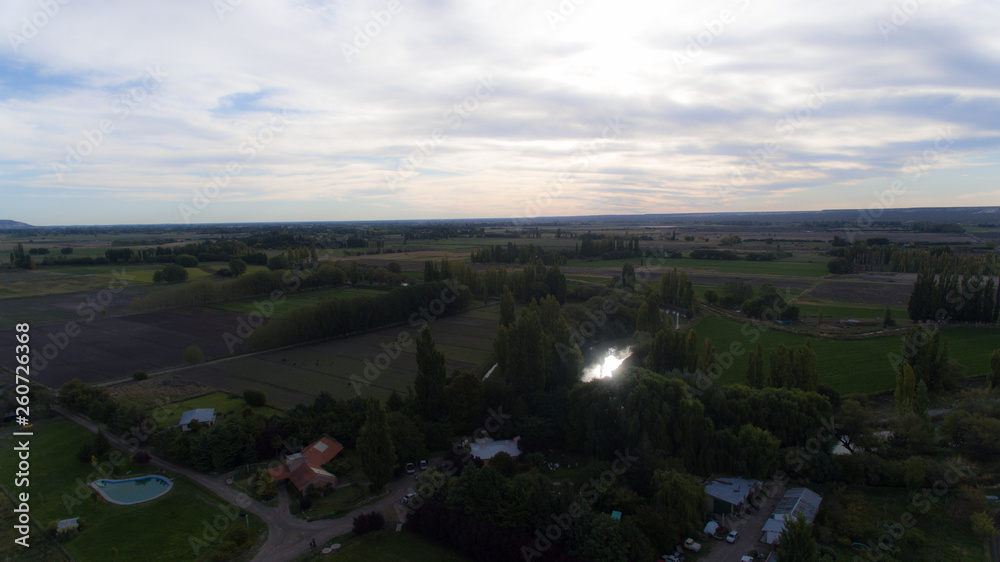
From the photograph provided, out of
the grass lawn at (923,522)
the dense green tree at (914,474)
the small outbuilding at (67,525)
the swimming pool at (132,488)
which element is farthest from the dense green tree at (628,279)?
the small outbuilding at (67,525)

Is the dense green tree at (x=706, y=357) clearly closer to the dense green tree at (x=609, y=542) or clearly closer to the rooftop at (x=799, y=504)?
the rooftop at (x=799, y=504)

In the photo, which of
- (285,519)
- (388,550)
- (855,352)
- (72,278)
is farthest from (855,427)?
(72,278)

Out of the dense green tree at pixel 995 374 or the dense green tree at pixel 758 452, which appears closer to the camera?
the dense green tree at pixel 758 452

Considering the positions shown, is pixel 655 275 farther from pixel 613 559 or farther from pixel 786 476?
pixel 613 559

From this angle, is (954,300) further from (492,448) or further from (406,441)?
(406,441)

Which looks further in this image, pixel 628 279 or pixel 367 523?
pixel 628 279
